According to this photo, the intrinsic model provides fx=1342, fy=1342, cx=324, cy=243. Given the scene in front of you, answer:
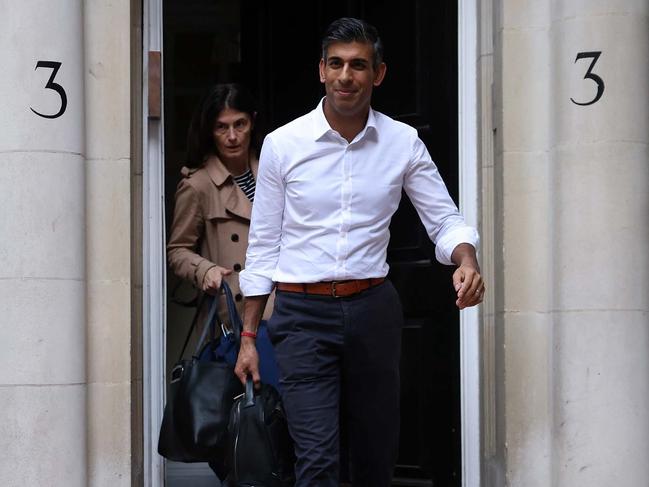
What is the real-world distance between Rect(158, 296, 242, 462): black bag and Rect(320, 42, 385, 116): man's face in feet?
4.03

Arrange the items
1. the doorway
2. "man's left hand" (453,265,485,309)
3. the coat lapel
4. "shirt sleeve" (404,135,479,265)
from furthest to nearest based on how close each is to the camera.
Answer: the doorway → the coat lapel → "shirt sleeve" (404,135,479,265) → "man's left hand" (453,265,485,309)

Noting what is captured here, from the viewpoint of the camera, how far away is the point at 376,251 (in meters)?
4.80

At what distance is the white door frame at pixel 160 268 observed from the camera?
630 cm

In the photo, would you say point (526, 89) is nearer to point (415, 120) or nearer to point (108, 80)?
point (415, 120)

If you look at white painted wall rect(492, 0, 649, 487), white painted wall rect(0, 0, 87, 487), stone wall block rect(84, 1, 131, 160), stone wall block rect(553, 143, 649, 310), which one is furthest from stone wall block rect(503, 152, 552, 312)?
white painted wall rect(0, 0, 87, 487)

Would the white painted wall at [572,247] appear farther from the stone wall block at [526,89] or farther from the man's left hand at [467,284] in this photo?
the man's left hand at [467,284]

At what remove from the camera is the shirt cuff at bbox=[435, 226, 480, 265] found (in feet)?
15.4

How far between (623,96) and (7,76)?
2.70 m

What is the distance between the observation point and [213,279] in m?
5.79

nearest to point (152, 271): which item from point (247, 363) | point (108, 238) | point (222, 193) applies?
point (108, 238)

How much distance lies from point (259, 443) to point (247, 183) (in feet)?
5.64

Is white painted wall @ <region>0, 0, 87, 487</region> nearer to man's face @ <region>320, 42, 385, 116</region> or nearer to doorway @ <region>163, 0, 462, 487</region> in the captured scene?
doorway @ <region>163, 0, 462, 487</region>

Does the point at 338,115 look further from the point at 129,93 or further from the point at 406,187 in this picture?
the point at 129,93

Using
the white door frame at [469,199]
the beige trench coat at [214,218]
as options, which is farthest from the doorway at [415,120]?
the beige trench coat at [214,218]
